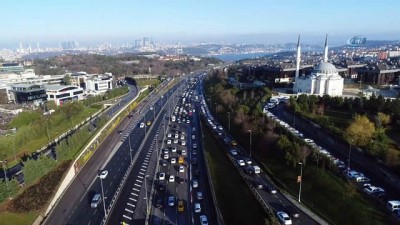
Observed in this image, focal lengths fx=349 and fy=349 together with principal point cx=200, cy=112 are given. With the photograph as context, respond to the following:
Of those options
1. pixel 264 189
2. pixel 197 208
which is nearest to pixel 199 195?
pixel 197 208

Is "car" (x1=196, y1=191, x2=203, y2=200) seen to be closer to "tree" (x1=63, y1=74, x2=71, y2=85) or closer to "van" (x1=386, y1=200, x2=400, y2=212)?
"van" (x1=386, y1=200, x2=400, y2=212)

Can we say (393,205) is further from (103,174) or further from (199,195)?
(103,174)

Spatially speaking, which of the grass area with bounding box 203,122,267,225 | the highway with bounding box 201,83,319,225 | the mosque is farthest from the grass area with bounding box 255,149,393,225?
the mosque

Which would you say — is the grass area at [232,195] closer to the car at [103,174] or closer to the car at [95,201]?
the car at [95,201]

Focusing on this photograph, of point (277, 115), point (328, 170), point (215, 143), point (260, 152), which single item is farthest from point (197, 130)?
point (328, 170)

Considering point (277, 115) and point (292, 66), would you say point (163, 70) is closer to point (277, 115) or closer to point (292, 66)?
point (292, 66)

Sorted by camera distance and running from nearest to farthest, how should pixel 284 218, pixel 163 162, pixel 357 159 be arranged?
pixel 284 218
pixel 357 159
pixel 163 162
